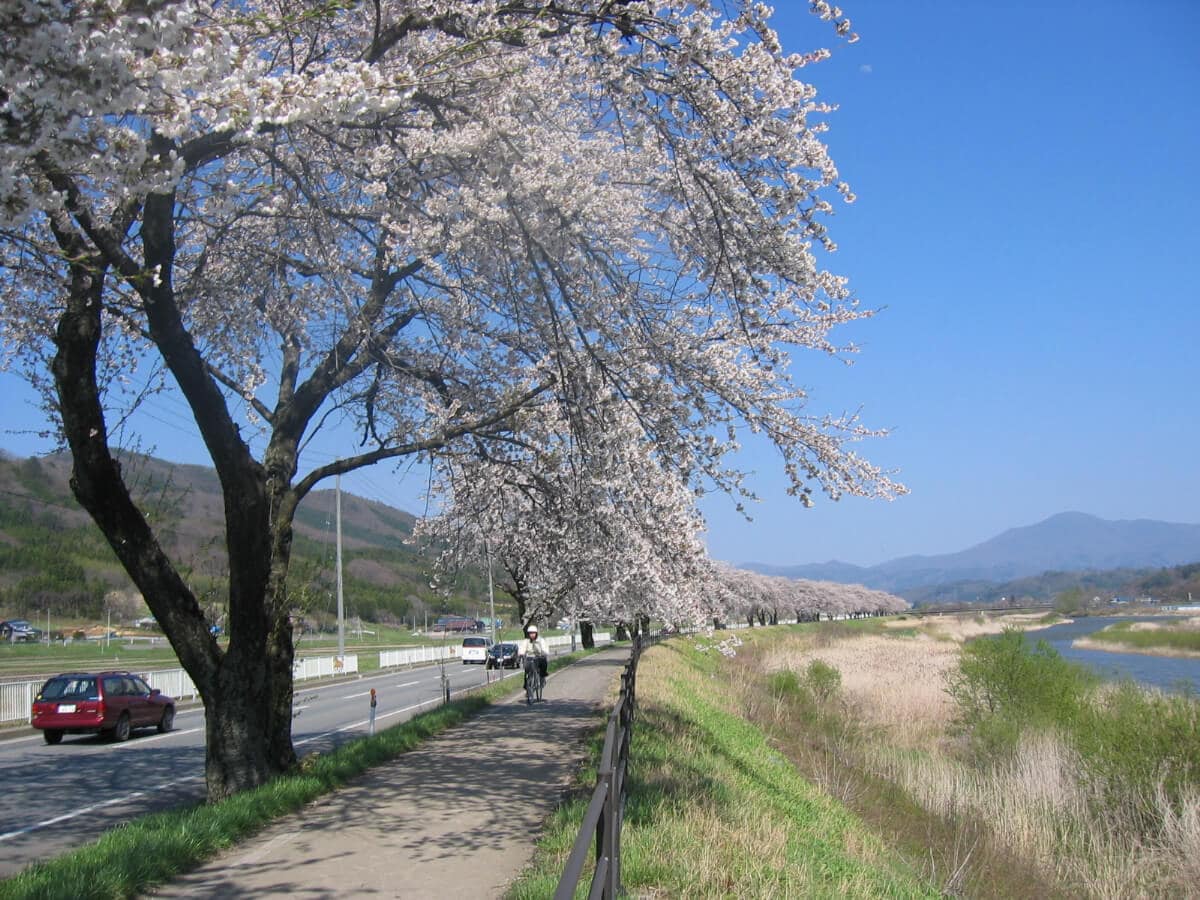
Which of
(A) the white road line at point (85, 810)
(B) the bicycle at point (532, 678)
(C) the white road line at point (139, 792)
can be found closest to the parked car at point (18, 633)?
(C) the white road line at point (139, 792)

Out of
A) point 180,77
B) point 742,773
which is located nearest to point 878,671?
point 742,773

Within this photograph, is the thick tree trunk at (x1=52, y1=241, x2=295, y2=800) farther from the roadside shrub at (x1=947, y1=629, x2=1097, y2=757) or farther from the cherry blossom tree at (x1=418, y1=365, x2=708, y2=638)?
the roadside shrub at (x1=947, y1=629, x2=1097, y2=757)

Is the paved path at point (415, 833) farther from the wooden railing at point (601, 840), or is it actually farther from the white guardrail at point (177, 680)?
the white guardrail at point (177, 680)

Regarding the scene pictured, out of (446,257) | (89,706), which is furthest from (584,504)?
(89,706)

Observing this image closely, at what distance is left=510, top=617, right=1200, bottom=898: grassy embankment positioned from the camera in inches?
300

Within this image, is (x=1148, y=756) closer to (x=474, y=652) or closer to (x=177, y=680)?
(x=177, y=680)

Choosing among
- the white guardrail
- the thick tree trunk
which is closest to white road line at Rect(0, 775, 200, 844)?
the white guardrail

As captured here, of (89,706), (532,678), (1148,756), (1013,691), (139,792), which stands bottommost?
(1148,756)

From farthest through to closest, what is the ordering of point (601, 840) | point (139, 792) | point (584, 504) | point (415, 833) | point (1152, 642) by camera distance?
point (1152, 642)
point (139, 792)
point (584, 504)
point (415, 833)
point (601, 840)

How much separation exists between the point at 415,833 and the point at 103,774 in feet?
32.2

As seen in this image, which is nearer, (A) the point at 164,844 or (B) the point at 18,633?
(A) the point at 164,844

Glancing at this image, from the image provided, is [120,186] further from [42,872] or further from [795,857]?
[795,857]

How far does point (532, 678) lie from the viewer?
22594 millimetres

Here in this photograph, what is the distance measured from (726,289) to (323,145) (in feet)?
15.2
